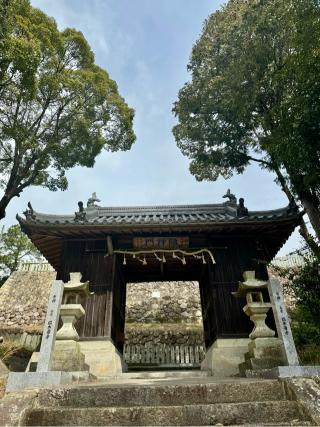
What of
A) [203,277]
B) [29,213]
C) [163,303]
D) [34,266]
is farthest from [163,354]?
[34,266]

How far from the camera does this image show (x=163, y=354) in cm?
1557

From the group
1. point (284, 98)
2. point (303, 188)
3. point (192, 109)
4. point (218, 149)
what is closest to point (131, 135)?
point (192, 109)

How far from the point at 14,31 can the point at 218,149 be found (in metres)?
8.38

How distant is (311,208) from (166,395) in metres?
7.45

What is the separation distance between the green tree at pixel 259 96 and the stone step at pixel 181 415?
17.0 ft

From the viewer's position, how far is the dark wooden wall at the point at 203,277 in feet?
29.0

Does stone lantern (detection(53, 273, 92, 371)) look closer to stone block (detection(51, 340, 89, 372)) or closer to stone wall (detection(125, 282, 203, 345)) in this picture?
stone block (detection(51, 340, 89, 372))

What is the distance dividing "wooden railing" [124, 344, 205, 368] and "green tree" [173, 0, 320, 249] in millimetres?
8895

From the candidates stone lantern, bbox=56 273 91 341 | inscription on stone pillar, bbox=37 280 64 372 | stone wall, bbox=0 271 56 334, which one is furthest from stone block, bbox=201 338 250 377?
stone wall, bbox=0 271 56 334

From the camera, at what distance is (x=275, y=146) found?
864 cm

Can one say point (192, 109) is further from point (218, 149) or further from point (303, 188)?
point (303, 188)

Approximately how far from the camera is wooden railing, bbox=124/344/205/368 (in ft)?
50.1

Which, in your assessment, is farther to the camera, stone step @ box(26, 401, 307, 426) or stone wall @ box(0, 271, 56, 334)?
stone wall @ box(0, 271, 56, 334)

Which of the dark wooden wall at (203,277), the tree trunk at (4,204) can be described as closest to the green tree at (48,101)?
the tree trunk at (4,204)
